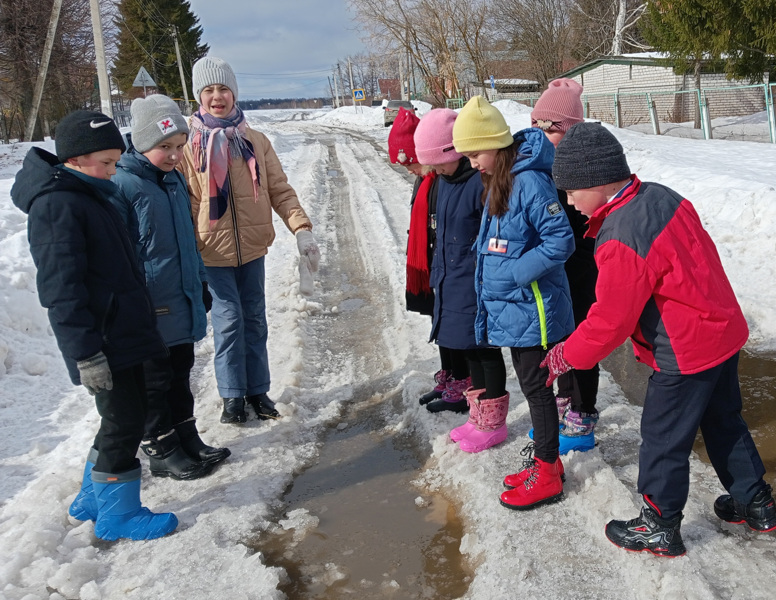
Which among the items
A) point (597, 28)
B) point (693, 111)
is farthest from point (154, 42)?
point (693, 111)

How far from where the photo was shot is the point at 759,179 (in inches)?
313

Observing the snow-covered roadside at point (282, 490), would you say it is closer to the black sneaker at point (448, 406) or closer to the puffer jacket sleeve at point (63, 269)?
the black sneaker at point (448, 406)

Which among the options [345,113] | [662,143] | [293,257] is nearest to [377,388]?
[293,257]

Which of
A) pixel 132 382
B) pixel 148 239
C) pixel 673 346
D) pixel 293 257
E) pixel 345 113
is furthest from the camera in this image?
pixel 345 113

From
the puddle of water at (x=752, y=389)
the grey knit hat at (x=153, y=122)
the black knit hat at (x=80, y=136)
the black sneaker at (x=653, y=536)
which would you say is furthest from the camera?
the puddle of water at (x=752, y=389)

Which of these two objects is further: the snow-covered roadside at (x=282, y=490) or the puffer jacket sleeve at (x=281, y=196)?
the puffer jacket sleeve at (x=281, y=196)

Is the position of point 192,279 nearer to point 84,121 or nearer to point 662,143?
point 84,121

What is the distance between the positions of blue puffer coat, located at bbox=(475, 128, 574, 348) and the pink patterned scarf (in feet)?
5.16

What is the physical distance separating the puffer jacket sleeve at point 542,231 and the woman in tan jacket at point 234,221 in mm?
1559

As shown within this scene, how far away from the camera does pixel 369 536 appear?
9.65 ft

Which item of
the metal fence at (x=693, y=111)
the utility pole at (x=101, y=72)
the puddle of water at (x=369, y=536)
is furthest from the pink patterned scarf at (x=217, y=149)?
the utility pole at (x=101, y=72)

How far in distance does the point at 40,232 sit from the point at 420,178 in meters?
2.09

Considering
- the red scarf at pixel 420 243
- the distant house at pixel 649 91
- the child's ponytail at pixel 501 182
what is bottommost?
the red scarf at pixel 420 243

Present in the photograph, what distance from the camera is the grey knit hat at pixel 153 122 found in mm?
3143
